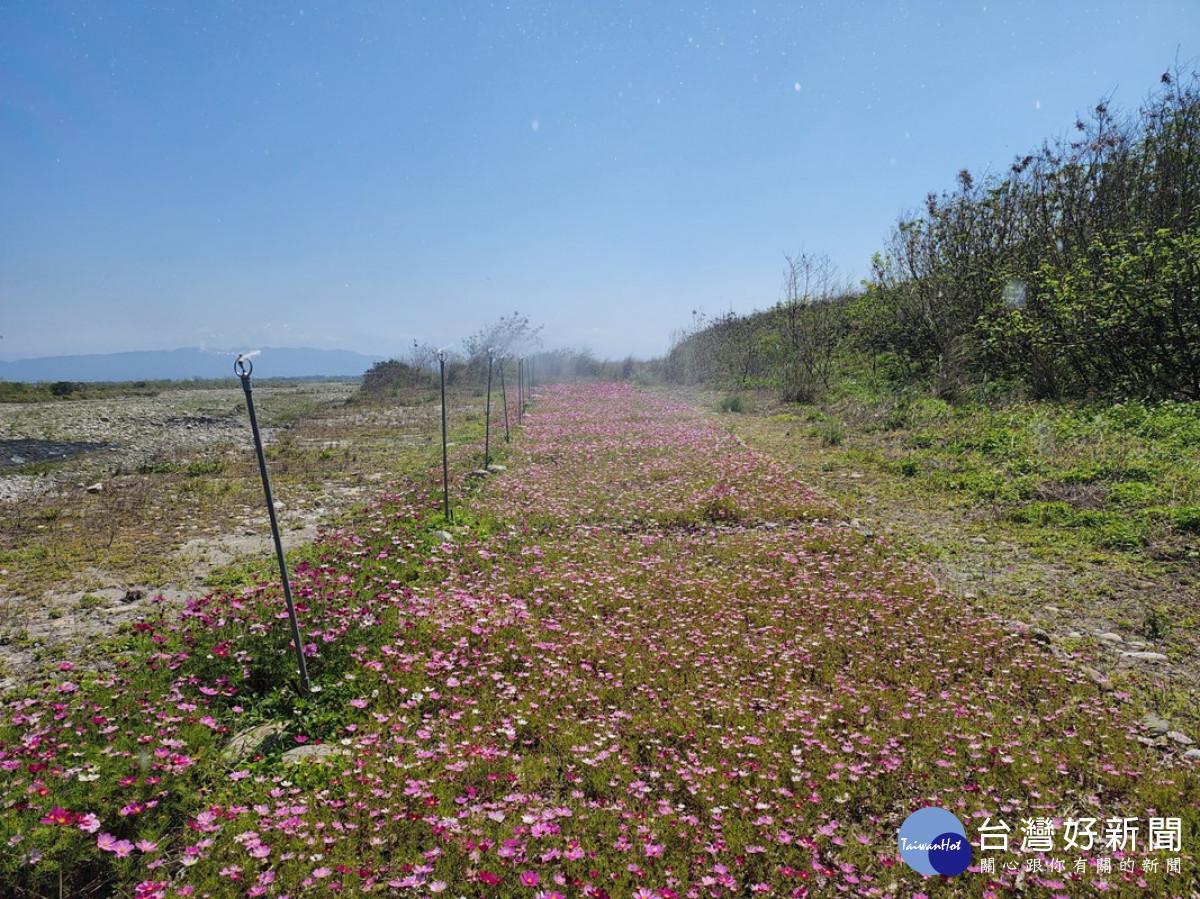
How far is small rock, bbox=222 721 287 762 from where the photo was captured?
393 cm

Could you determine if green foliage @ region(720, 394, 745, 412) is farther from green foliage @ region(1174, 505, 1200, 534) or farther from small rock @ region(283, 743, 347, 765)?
small rock @ region(283, 743, 347, 765)


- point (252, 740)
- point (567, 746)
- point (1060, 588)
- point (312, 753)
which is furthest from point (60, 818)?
point (1060, 588)

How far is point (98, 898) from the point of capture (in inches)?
115

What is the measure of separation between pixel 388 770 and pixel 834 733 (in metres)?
3.07

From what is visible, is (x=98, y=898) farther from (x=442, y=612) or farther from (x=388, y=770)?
(x=442, y=612)

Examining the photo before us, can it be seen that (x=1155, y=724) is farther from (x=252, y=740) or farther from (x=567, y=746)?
(x=252, y=740)

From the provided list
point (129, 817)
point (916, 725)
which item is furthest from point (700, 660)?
point (129, 817)

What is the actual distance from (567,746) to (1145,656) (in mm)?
4989
